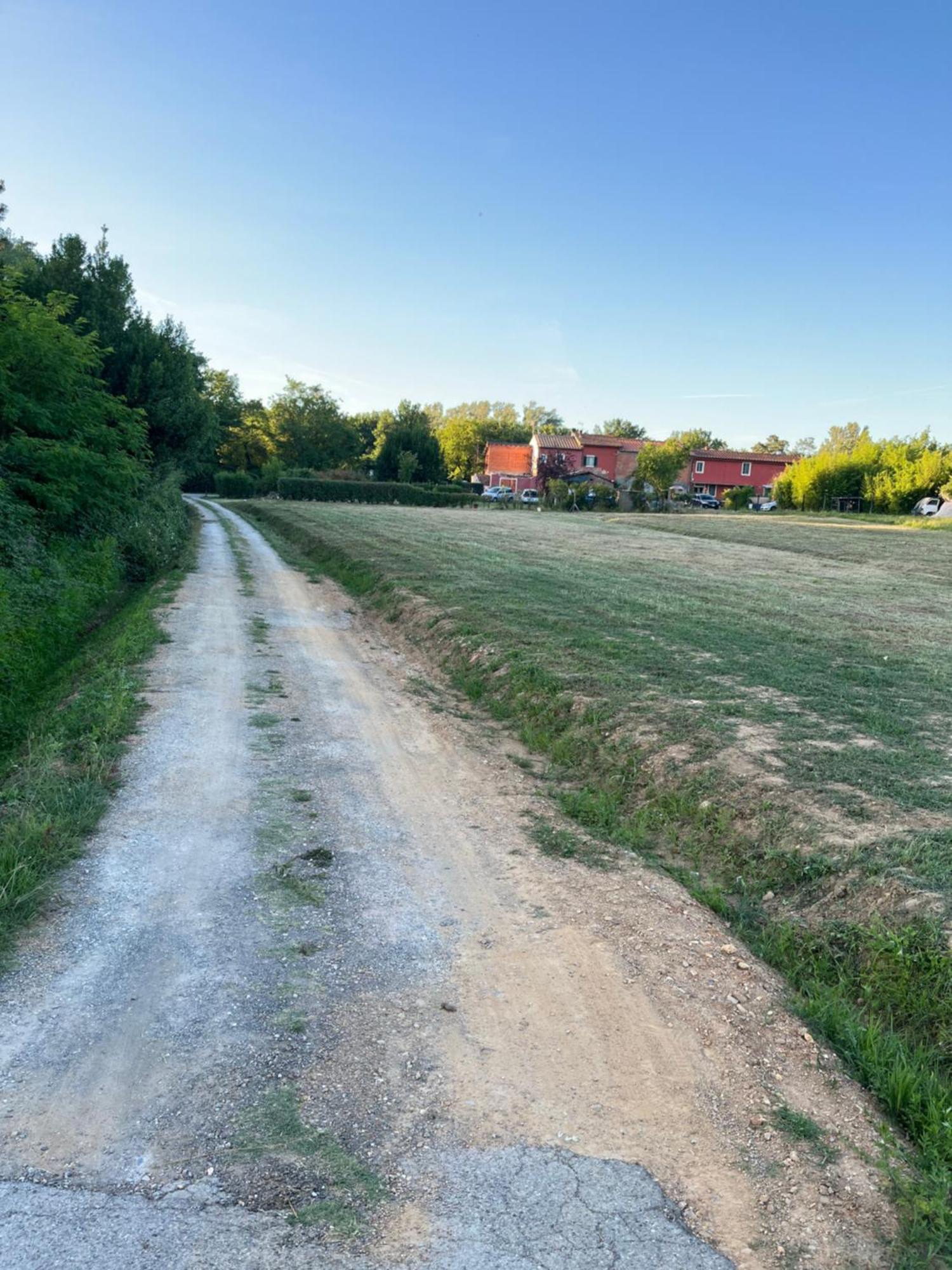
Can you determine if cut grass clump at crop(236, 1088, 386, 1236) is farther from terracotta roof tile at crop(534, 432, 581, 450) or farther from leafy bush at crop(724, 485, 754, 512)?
terracotta roof tile at crop(534, 432, 581, 450)

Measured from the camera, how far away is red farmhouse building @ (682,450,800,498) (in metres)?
79.7

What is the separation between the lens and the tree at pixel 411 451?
73.1 m

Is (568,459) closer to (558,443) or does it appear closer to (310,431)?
(558,443)

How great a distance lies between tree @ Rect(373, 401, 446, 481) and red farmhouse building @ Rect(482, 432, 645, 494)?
8614 mm

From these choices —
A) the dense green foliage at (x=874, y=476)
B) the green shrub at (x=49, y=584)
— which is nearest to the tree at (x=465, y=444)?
the dense green foliage at (x=874, y=476)

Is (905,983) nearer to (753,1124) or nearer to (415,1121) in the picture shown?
(753,1124)

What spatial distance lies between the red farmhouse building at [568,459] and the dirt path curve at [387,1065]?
69.6 metres

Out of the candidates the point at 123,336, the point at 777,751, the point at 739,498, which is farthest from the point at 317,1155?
the point at 739,498

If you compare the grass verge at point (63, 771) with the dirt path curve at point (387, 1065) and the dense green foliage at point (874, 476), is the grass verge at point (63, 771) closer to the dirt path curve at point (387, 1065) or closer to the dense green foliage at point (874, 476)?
the dirt path curve at point (387, 1065)

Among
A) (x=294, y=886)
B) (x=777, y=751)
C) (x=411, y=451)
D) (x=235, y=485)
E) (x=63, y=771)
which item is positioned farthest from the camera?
(x=411, y=451)

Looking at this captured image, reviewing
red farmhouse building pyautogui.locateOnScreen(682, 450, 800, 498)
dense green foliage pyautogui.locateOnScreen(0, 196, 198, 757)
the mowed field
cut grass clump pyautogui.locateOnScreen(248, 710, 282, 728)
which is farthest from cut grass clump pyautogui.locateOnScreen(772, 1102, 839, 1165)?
Result: red farmhouse building pyautogui.locateOnScreen(682, 450, 800, 498)

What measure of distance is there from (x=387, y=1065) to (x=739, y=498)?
218ft

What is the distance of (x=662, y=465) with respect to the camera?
6375 centimetres

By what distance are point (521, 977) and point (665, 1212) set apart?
1407 mm
